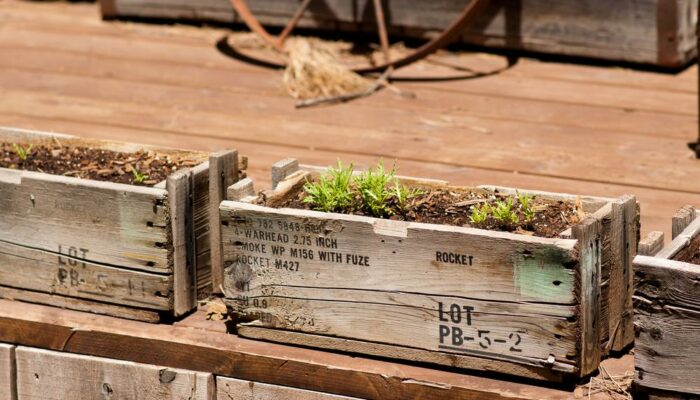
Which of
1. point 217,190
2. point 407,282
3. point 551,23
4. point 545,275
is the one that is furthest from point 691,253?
point 551,23

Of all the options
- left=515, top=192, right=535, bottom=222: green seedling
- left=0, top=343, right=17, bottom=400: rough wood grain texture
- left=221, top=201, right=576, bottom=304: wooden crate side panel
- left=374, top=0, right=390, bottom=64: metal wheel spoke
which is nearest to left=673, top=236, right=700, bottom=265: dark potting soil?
left=221, top=201, right=576, bottom=304: wooden crate side panel

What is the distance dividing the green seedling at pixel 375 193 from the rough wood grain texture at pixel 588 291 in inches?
18.1

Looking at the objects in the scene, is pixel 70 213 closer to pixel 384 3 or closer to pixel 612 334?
pixel 612 334

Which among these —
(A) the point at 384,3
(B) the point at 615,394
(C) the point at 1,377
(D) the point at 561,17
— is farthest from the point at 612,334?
(A) the point at 384,3

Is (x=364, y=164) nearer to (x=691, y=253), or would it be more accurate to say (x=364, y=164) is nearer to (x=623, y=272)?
(x=623, y=272)

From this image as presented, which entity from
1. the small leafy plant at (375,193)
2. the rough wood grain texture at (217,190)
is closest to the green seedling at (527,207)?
the small leafy plant at (375,193)

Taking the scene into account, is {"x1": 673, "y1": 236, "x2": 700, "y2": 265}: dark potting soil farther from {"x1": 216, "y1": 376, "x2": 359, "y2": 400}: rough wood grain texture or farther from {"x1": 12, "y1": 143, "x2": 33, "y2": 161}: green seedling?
{"x1": 12, "y1": 143, "x2": 33, "y2": 161}: green seedling

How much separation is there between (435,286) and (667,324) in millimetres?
484

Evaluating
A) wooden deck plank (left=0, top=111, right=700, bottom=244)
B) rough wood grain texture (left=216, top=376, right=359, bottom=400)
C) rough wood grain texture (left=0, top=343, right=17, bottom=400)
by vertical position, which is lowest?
rough wood grain texture (left=0, top=343, right=17, bottom=400)

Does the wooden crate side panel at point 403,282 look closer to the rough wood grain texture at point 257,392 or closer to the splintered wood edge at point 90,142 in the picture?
the rough wood grain texture at point 257,392

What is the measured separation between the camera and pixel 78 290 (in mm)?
3121

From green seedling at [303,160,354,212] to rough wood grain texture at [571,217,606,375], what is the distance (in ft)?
1.78

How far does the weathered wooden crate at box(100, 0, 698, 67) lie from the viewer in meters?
4.70

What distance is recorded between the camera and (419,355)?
9.17ft
